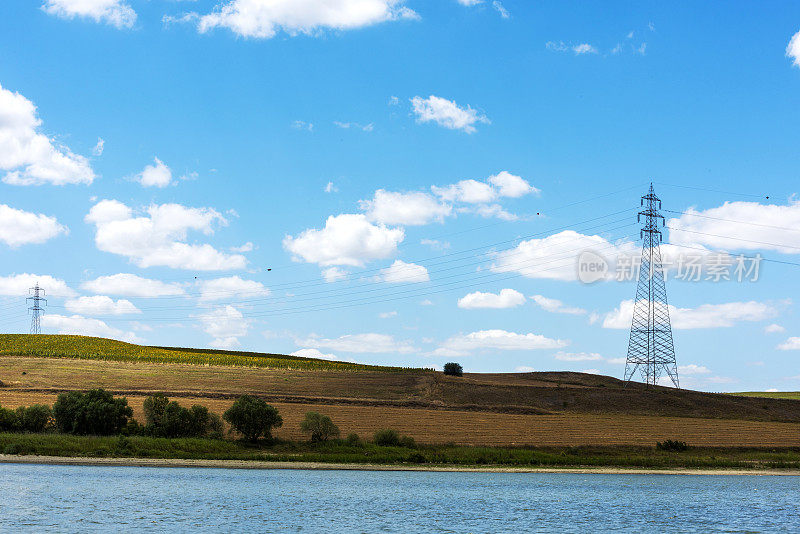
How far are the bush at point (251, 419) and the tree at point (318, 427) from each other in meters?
3.56

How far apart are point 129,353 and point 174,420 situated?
6132cm

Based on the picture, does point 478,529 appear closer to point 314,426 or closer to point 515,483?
point 515,483

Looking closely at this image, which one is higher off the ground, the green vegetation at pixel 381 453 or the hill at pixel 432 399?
the hill at pixel 432 399

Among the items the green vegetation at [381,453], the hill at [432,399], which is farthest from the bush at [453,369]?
the green vegetation at [381,453]

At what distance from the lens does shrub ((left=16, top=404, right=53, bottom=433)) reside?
267 ft

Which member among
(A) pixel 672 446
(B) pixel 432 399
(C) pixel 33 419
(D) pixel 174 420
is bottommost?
(A) pixel 672 446

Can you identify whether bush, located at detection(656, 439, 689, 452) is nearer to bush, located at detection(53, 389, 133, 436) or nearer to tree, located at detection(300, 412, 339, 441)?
tree, located at detection(300, 412, 339, 441)

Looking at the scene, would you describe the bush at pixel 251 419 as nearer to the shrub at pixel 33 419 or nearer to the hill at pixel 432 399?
the hill at pixel 432 399

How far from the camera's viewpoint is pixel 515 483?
7312cm

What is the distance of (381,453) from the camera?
79.1m

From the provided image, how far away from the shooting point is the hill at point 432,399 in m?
91.7

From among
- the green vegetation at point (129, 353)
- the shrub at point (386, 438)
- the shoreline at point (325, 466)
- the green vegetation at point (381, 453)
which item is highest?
the green vegetation at point (129, 353)

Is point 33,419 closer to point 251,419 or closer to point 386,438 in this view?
point 251,419

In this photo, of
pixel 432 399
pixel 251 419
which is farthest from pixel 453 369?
pixel 251 419
